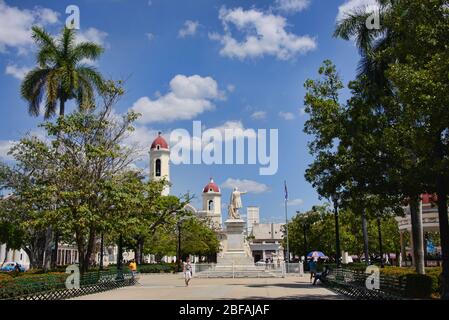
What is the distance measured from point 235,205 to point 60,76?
65.6ft

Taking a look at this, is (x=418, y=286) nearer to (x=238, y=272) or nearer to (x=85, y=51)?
(x=238, y=272)

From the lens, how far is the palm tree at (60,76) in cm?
3077

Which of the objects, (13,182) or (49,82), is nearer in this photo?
(49,82)

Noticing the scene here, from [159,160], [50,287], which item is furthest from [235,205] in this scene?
[159,160]

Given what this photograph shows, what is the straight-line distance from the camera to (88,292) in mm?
21875

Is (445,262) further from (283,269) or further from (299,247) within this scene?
(299,247)

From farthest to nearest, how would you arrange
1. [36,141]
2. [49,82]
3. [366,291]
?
[49,82]
[36,141]
[366,291]

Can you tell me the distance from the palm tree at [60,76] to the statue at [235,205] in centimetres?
1769

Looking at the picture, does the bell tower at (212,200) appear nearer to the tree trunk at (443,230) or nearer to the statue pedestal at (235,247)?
the statue pedestal at (235,247)

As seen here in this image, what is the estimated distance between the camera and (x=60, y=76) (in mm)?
30797

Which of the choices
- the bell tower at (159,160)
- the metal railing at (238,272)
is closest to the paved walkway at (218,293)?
the metal railing at (238,272)

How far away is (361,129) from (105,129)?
14.8 m
